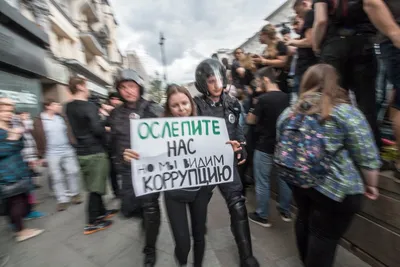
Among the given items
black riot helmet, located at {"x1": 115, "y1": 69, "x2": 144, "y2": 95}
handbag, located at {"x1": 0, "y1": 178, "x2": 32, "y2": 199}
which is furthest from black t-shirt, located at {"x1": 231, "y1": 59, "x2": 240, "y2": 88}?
handbag, located at {"x1": 0, "y1": 178, "x2": 32, "y2": 199}

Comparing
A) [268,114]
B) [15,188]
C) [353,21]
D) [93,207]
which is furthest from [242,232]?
[15,188]

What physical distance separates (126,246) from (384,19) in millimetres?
3103

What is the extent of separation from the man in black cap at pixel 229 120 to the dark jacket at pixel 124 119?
487mm

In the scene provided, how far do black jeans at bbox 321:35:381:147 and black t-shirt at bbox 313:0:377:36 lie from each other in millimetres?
64

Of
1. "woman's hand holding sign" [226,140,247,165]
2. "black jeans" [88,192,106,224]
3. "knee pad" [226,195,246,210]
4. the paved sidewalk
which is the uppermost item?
"woman's hand holding sign" [226,140,247,165]

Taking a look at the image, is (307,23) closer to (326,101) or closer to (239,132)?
(239,132)

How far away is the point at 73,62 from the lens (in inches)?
482

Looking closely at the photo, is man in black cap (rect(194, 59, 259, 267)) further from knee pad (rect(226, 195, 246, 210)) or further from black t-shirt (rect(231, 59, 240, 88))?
black t-shirt (rect(231, 59, 240, 88))

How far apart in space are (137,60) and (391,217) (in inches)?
2171

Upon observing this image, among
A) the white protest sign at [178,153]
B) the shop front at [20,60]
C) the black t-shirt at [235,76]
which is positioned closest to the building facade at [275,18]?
the black t-shirt at [235,76]

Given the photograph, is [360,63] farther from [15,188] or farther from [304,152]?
[15,188]

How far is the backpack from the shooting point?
1.33 meters

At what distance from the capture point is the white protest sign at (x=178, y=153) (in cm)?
180

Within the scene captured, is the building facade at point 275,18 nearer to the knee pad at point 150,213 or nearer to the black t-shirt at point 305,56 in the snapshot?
the black t-shirt at point 305,56
